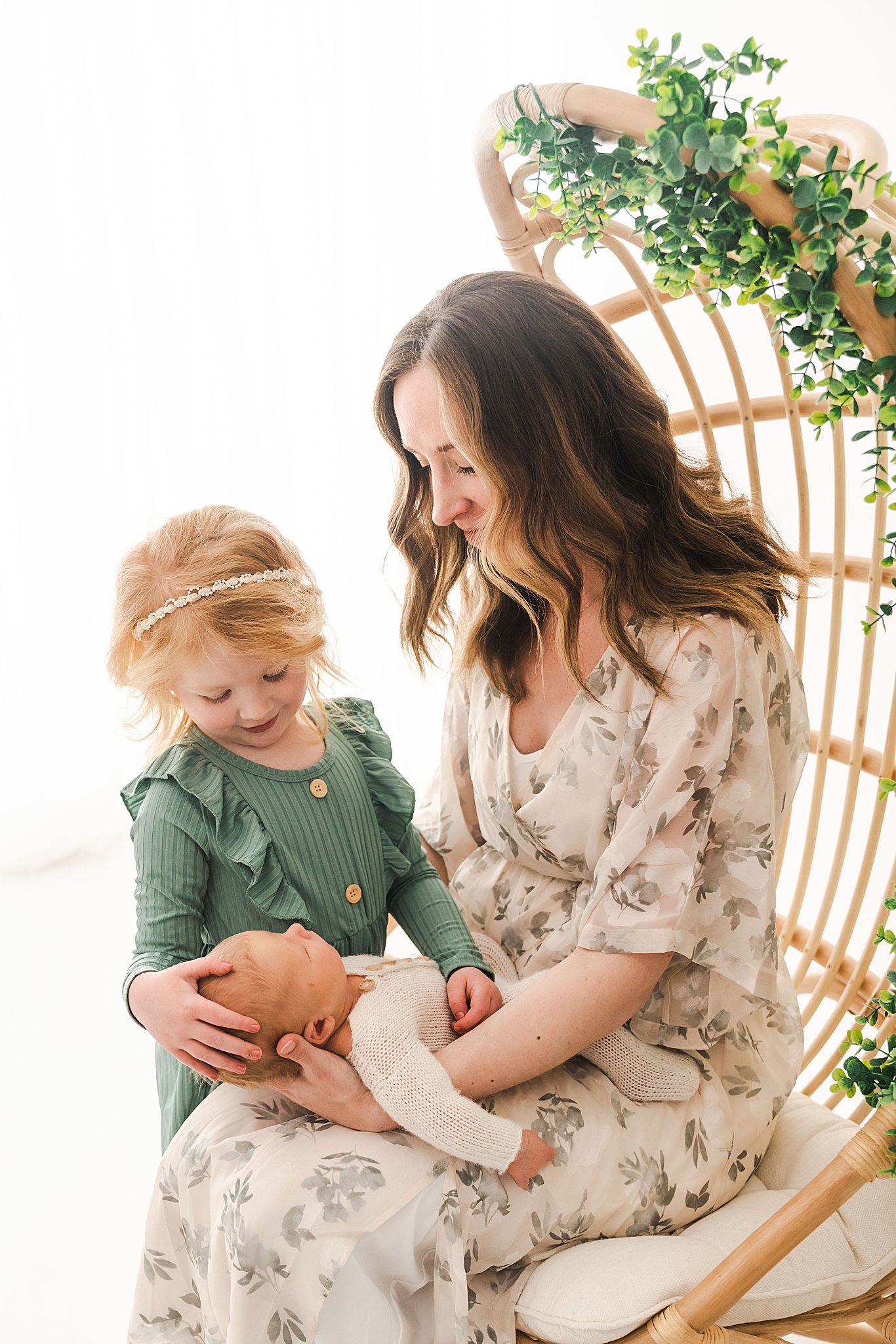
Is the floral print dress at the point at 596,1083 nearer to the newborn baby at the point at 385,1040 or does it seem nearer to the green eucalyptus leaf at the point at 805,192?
the newborn baby at the point at 385,1040

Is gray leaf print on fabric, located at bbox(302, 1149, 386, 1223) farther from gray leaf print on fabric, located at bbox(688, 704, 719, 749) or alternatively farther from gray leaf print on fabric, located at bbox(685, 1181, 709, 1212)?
gray leaf print on fabric, located at bbox(688, 704, 719, 749)

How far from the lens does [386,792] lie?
136 centimetres

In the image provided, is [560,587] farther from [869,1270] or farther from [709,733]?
[869,1270]

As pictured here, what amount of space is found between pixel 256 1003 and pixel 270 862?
200mm

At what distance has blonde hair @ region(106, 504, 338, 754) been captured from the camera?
117 cm

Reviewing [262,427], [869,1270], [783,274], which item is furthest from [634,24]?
[869,1270]

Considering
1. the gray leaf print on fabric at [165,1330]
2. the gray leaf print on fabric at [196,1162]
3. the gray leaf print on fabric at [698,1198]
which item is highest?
the gray leaf print on fabric at [196,1162]

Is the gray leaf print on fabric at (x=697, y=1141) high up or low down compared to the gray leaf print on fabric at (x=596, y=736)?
down

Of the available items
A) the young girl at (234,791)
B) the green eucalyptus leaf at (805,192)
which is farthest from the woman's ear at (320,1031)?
the green eucalyptus leaf at (805,192)

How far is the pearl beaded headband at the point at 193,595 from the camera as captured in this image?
117 cm

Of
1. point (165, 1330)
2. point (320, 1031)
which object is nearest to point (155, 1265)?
point (165, 1330)

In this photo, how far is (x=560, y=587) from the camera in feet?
4.01

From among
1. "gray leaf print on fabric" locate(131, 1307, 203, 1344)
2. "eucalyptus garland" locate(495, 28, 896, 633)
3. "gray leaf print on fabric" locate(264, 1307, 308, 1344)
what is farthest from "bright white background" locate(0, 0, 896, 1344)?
"eucalyptus garland" locate(495, 28, 896, 633)

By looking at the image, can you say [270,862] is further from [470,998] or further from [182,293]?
[182,293]
